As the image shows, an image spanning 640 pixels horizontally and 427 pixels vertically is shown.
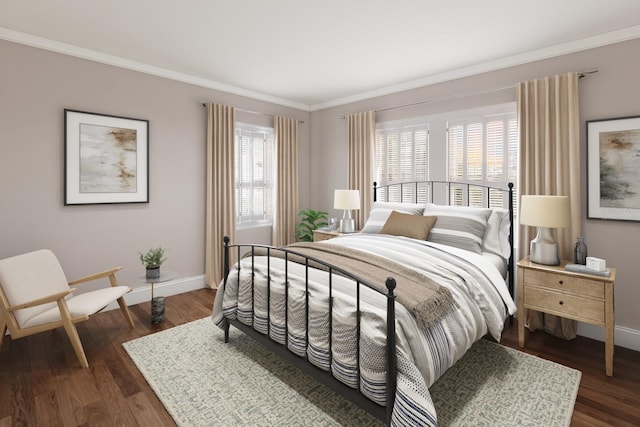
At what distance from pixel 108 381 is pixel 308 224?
3282 mm

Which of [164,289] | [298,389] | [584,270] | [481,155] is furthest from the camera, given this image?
[164,289]

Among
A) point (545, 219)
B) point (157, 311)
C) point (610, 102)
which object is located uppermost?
point (610, 102)

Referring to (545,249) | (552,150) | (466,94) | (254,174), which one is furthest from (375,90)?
(545,249)

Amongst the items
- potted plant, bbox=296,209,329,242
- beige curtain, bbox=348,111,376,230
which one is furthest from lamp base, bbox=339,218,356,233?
potted plant, bbox=296,209,329,242

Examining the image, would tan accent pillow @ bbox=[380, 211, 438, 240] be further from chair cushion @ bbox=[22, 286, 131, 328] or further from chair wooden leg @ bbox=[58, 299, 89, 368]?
chair wooden leg @ bbox=[58, 299, 89, 368]

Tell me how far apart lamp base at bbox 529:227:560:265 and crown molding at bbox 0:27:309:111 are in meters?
3.85

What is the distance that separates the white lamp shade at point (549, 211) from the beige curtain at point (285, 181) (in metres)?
3.29

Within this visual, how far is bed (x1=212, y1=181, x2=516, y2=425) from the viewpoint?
171 cm

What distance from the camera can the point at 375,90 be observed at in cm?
465

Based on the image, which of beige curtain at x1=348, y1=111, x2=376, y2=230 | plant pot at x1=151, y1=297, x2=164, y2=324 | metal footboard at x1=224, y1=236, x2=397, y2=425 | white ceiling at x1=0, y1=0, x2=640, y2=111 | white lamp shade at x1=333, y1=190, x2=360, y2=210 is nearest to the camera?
metal footboard at x1=224, y1=236, x2=397, y2=425

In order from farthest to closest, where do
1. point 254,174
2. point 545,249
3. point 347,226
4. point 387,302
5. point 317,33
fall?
point 254,174 < point 347,226 < point 317,33 < point 545,249 < point 387,302

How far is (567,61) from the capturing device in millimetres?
3154

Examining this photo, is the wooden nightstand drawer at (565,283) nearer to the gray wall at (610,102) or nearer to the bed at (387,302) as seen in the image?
the bed at (387,302)

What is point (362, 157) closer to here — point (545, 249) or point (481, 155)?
point (481, 155)
